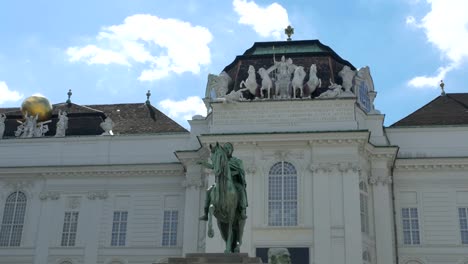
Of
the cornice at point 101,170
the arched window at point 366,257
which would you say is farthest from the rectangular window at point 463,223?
the cornice at point 101,170

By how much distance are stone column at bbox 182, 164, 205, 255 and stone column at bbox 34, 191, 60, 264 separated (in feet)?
24.2

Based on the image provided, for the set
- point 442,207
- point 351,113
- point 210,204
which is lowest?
point 210,204

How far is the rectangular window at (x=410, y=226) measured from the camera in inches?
1255

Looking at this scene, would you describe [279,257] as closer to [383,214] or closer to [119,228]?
[383,214]

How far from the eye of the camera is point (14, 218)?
1382 inches

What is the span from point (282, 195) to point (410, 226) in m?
7.12

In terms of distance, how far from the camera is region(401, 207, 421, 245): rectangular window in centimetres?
3188

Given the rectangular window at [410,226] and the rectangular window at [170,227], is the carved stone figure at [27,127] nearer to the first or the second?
the rectangular window at [170,227]

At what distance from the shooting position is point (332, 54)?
113 ft

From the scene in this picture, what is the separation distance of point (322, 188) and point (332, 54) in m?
8.34

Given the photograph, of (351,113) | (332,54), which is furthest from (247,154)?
(332,54)

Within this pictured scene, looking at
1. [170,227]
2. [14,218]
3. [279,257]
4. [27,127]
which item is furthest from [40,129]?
[279,257]

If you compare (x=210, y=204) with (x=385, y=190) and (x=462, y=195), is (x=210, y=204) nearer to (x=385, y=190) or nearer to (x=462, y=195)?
(x=385, y=190)

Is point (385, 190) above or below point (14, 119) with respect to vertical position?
below
